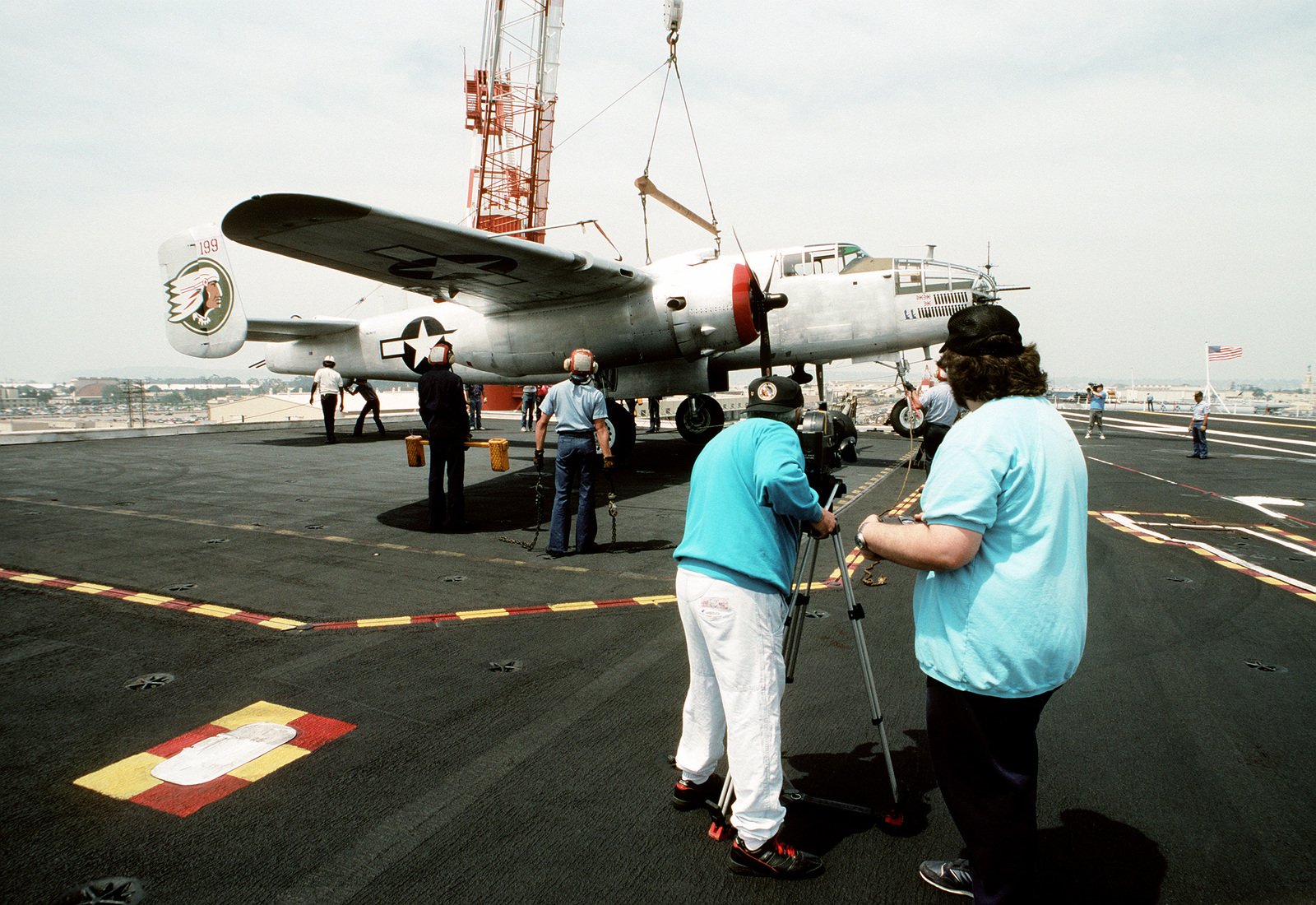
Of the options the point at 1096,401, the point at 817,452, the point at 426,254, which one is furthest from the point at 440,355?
the point at 1096,401

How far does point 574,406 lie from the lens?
726 cm

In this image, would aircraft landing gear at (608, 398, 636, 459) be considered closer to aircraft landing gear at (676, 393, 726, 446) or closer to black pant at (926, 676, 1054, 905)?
aircraft landing gear at (676, 393, 726, 446)

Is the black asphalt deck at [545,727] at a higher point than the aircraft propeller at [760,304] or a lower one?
lower

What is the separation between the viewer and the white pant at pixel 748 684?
2.58 meters

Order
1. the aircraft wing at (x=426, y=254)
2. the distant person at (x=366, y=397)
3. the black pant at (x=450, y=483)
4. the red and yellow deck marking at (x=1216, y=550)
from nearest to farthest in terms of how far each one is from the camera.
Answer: the red and yellow deck marking at (x=1216, y=550), the aircraft wing at (x=426, y=254), the black pant at (x=450, y=483), the distant person at (x=366, y=397)

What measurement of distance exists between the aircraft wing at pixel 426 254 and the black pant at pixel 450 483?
2.91m

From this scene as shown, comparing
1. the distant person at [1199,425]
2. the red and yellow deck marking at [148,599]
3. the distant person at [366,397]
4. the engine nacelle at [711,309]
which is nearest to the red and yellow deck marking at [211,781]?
the red and yellow deck marking at [148,599]

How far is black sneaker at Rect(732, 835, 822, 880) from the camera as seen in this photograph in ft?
8.48

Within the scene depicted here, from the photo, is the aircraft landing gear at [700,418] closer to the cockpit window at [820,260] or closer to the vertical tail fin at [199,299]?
the cockpit window at [820,260]

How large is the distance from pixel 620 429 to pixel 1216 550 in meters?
9.91

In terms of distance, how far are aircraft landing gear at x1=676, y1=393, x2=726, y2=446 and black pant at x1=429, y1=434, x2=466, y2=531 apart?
10.7 m

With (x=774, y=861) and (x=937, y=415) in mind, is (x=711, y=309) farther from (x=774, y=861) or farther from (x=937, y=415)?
(x=774, y=861)

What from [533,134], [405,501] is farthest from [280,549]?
[533,134]

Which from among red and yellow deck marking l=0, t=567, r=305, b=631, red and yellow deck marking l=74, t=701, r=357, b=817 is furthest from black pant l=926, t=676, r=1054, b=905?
red and yellow deck marking l=0, t=567, r=305, b=631
